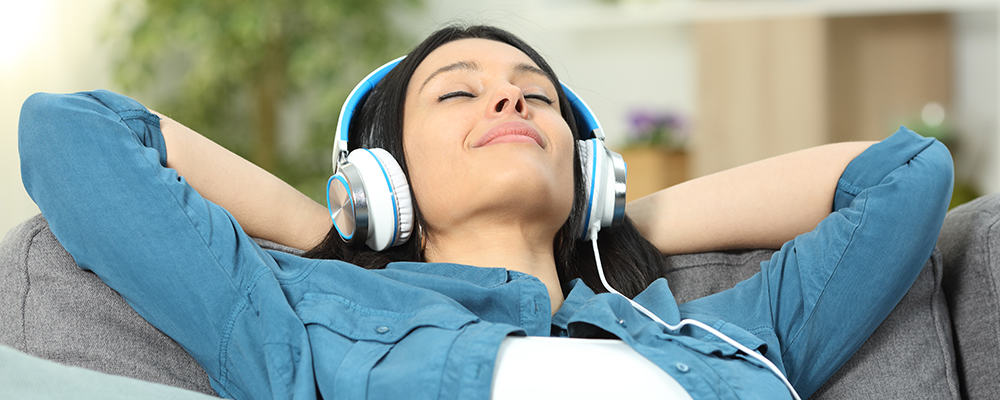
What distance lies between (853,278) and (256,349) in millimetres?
759

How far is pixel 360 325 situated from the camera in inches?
44.2

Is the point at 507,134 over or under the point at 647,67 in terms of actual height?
over

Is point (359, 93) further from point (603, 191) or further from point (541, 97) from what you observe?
point (603, 191)

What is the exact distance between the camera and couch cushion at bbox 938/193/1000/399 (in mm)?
1243

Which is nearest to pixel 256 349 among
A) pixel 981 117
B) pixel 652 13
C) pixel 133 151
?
pixel 133 151

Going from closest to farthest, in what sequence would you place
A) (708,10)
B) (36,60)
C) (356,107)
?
(356,107) → (36,60) → (708,10)

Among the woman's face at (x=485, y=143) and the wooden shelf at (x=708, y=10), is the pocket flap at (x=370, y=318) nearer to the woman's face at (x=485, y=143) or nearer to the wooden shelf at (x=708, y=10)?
the woman's face at (x=485, y=143)

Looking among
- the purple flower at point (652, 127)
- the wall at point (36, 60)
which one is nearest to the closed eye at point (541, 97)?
the wall at point (36, 60)

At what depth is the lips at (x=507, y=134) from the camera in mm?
1281

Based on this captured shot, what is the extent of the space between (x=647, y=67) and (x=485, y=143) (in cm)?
355

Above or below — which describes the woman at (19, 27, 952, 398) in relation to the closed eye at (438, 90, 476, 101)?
below

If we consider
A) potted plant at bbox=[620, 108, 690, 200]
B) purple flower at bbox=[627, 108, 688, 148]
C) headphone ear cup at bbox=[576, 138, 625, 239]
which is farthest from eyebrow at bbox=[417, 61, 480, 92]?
purple flower at bbox=[627, 108, 688, 148]

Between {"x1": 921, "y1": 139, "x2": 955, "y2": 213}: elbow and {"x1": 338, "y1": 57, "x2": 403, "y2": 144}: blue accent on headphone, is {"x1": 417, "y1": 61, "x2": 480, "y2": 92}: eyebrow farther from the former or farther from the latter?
{"x1": 921, "y1": 139, "x2": 955, "y2": 213}: elbow

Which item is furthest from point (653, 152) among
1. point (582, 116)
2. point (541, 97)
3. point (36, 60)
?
point (541, 97)
